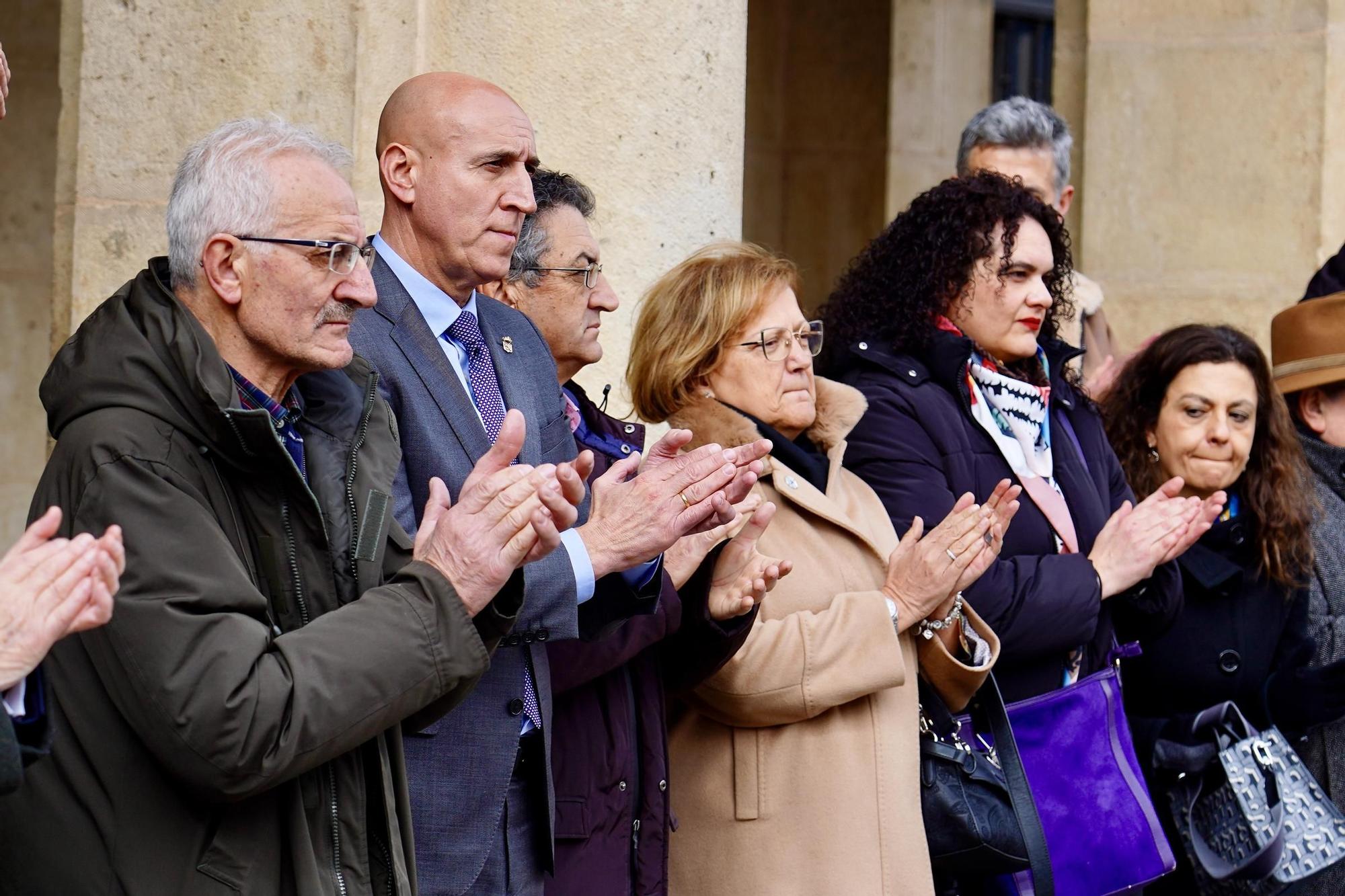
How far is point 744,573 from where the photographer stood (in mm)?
3430

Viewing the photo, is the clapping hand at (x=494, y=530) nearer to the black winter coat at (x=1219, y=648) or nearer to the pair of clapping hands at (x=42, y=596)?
the pair of clapping hands at (x=42, y=596)

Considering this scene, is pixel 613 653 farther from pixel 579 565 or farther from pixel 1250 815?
pixel 1250 815

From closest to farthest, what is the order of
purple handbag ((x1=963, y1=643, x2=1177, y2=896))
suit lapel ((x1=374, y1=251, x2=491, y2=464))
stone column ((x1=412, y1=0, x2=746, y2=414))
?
suit lapel ((x1=374, y1=251, x2=491, y2=464))
purple handbag ((x1=963, y1=643, x2=1177, y2=896))
stone column ((x1=412, y1=0, x2=746, y2=414))

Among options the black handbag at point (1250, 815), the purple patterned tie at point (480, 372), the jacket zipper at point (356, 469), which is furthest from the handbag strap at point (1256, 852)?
the jacket zipper at point (356, 469)

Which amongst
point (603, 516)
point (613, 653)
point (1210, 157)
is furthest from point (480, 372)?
point (1210, 157)

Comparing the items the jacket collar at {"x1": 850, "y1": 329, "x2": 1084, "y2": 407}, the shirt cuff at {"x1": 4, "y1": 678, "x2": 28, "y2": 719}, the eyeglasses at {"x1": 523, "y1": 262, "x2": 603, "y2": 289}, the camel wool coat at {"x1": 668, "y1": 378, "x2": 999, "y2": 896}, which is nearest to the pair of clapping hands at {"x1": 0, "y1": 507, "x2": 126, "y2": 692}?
the shirt cuff at {"x1": 4, "y1": 678, "x2": 28, "y2": 719}

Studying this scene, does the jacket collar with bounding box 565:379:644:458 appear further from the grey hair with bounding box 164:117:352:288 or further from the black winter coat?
the black winter coat

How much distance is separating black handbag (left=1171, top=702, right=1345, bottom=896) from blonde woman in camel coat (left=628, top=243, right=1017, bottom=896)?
A: 0.81m

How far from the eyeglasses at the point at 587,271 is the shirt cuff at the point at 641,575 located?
2.71 ft

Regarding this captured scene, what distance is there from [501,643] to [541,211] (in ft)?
4.04

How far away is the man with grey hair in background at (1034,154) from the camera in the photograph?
5.29 m

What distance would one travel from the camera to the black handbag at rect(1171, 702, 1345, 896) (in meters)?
4.21

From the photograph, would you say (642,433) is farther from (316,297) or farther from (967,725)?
(316,297)

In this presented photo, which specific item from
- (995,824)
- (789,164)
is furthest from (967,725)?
(789,164)
